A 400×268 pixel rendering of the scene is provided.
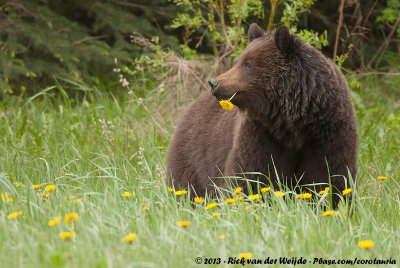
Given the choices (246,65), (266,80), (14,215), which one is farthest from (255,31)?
(14,215)

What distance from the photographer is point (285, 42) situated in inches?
164

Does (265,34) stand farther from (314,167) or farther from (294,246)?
(294,246)

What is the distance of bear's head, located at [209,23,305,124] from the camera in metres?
4.16

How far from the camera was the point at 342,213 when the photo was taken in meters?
3.58

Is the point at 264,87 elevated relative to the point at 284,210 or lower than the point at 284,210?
elevated

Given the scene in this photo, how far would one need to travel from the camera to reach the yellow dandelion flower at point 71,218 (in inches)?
114

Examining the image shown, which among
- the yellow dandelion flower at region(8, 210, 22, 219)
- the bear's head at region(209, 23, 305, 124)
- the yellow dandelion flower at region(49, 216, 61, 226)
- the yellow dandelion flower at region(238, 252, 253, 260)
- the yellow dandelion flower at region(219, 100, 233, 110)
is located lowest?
the yellow dandelion flower at region(8, 210, 22, 219)

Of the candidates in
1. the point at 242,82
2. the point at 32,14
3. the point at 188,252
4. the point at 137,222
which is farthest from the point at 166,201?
the point at 32,14

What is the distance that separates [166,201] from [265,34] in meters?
1.67

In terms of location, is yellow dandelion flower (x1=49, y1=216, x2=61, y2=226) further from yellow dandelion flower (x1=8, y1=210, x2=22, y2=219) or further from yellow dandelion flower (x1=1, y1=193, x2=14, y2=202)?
yellow dandelion flower (x1=1, y1=193, x2=14, y2=202)

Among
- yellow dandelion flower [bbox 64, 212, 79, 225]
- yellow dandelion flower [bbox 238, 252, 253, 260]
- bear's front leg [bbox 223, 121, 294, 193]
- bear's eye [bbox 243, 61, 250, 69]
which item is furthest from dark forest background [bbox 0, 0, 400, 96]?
yellow dandelion flower [bbox 238, 252, 253, 260]

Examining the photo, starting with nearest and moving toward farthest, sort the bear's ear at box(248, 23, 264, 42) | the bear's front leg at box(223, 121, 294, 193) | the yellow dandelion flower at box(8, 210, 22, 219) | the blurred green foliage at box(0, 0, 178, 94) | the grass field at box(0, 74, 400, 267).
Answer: the grass field at box(0, 74, 400, 267) → the yellow dandelion flower at box(8, 210, 22, 219) → the bear's front leg at box(223, 121, 294, 193) → the bear's ear at box(248, 23, 264, 42) → the blurred green foliage at box(0, 0, 178, 94)

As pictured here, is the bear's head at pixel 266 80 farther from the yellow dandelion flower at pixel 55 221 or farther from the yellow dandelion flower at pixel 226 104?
the yellow dandelion flower at pixel 55 221

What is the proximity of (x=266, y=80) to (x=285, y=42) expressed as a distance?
0.30 meters
